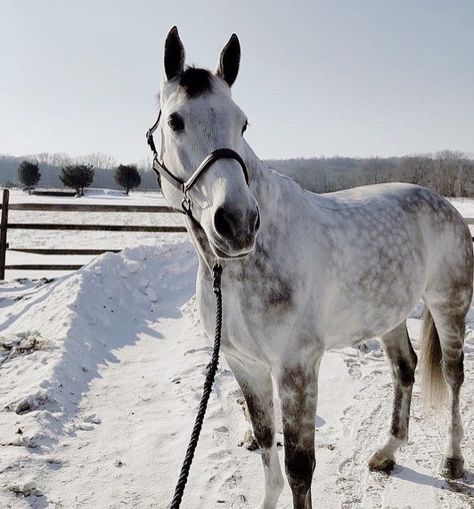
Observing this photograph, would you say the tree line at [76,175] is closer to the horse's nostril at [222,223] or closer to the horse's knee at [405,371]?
the horse's knee at [405,371]

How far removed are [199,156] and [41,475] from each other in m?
2.44

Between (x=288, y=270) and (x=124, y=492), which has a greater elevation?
(x=288, y=270)

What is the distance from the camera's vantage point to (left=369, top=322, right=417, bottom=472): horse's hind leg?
A: 2.94 m

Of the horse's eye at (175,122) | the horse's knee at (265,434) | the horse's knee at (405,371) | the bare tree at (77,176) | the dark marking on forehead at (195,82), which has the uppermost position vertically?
the bare tree at (77,176)

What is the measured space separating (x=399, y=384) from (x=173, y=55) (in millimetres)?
2810

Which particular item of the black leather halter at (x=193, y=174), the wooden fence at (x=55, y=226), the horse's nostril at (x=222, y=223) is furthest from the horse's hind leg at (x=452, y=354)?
the wooden fence at (x=55, y=226)

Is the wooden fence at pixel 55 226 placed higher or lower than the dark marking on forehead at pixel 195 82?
lower

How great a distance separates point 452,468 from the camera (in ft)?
9.26

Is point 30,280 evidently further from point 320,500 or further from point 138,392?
point 320,500

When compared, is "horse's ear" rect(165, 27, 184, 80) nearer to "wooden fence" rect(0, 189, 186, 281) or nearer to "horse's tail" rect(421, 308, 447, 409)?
"horse's tail" rect(421, 308, 447, 409)

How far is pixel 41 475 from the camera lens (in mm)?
2730

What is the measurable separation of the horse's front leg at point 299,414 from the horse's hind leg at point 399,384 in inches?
43.8

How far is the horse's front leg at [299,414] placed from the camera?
1.96 meters

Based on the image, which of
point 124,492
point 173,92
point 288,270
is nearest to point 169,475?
point 124,492
